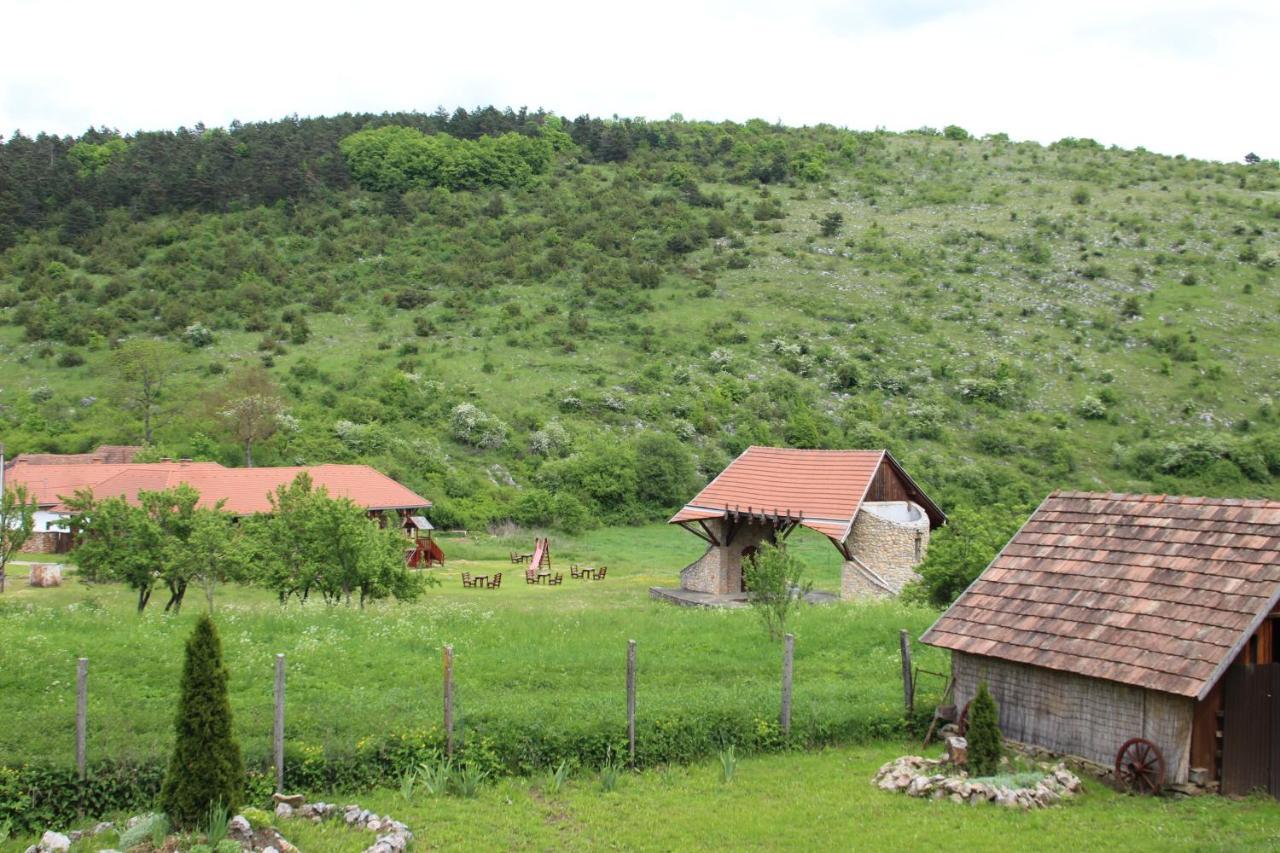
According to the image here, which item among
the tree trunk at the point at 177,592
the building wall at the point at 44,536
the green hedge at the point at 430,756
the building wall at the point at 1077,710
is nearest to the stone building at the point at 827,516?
the tree trunk at the point at 177,592

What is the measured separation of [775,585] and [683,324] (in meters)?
63.1

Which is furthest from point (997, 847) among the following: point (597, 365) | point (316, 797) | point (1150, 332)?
point (1150, 332)

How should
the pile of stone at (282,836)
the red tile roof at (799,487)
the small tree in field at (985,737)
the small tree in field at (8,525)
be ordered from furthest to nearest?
the red tile roof at (799,487)
the small tree in field at (8,525)
the small tree in field at (985,737)
the pile of stone at (282,836)

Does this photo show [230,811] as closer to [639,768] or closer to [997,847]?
[639,768]

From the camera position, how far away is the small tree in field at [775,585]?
20234 millimetres

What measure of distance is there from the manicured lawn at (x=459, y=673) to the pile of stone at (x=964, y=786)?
69.2 inches

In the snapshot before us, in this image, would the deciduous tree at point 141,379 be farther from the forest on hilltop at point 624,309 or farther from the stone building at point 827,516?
the stone building at point 827,516

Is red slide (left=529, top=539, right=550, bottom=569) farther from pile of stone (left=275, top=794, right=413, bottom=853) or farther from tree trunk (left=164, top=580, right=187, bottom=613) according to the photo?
pile of stone (left=275, top=794, right=413, bottom=853)

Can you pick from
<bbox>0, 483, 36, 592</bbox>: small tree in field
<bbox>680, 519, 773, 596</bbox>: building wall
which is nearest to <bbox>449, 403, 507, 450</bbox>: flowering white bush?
<bbox>680, 519, 773, 596</bbox>: building wall

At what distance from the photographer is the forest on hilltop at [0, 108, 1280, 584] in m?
61.6

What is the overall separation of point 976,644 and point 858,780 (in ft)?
8.85

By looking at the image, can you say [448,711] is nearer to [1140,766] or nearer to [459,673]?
[459,673]

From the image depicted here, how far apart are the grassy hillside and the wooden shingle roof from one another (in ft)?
108

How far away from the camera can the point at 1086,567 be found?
Result: 14.2 meters
